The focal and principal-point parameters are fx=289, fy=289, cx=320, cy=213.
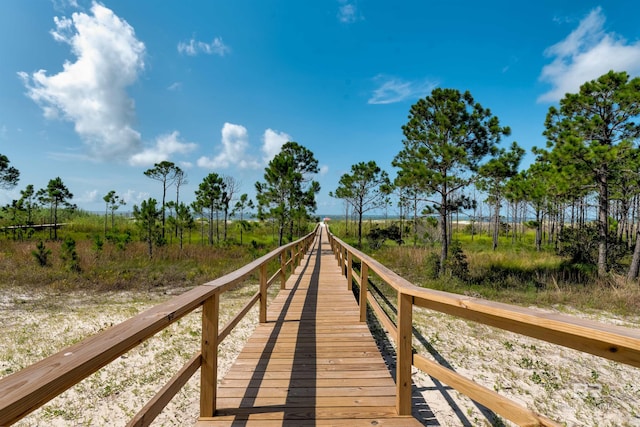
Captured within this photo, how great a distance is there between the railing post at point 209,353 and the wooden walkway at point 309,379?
13cm

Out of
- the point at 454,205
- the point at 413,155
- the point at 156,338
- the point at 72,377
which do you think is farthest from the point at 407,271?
the point at 72,377

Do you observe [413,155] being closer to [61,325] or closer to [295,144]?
[295,144]

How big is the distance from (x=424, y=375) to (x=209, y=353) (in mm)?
3405

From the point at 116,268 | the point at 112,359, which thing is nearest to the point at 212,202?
the point at 116,268

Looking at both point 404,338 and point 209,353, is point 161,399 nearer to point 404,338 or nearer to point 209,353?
point 209,353

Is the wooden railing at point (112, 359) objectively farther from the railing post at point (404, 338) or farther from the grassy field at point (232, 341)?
the grassy field at point (232, 341)

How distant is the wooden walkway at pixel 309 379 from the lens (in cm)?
217

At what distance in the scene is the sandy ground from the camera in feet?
11.0

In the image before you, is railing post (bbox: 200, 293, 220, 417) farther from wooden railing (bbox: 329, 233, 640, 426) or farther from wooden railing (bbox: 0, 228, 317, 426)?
wooden railing (bbox: 329, 233, 640, 426)

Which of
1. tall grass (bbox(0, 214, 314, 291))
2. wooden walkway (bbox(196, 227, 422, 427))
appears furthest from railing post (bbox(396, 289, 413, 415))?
tall grass (bbox(0, 214, 314, 291))

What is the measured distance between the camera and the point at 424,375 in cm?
417

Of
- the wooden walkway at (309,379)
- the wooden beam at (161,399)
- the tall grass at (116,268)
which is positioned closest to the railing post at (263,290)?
the wooden walkway at (309,379)

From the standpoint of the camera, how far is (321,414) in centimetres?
222

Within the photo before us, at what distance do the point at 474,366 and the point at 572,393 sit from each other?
117 cm
